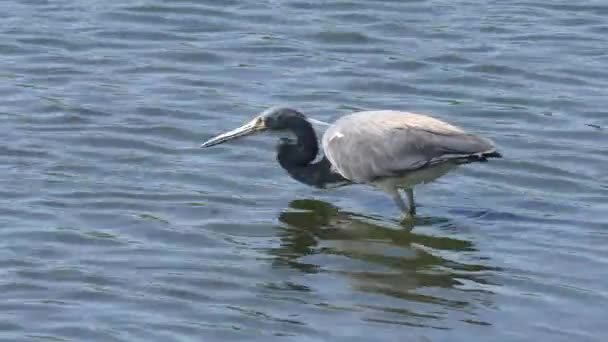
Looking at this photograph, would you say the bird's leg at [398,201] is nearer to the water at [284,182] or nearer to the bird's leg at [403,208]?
the bird's leg at [403,208]

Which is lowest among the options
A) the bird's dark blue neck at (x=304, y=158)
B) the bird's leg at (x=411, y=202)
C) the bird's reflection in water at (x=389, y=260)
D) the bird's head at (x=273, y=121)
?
the bird's reflection in water at (x=389, y=260)

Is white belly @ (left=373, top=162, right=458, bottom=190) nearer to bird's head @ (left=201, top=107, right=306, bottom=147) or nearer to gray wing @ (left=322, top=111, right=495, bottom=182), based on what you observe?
gray wing @ (left=322, top=111, right=495, bottom=182)

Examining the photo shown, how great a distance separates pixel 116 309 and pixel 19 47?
606cm

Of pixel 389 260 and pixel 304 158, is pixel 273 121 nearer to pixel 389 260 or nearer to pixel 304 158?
pixel 304 158

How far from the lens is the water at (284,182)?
8.38m

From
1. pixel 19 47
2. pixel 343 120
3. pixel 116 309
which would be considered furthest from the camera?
pixel 19 47

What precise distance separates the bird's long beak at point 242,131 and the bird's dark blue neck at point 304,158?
0.59 feet

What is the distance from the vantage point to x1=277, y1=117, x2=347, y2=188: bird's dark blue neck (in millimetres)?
10719

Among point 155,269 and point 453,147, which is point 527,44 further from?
point 155,269

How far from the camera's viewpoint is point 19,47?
13.9m

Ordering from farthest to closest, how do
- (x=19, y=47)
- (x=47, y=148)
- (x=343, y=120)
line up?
1. (x=19, y=47)
2. (x=47, y=148)
3. (x=343, y=120)

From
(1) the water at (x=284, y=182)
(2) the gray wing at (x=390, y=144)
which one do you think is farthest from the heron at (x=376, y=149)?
(1) the water at (x=284, y=182)

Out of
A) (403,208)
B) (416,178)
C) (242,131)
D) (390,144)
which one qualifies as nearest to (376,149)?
(390,144)

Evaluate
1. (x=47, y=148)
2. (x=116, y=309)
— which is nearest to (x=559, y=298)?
(x=116, y=309)
